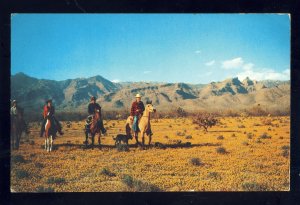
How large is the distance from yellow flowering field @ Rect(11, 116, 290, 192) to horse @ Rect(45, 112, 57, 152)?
146 mm

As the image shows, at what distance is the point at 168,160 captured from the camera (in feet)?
35.1

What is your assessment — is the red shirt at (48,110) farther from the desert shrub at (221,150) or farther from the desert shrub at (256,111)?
the desert shrub at (256,111)

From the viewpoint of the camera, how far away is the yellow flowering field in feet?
33.3

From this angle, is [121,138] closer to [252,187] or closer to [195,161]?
[195,161]

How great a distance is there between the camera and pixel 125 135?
10820mm

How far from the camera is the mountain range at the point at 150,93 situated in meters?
10.6

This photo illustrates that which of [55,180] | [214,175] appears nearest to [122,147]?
[55,180]

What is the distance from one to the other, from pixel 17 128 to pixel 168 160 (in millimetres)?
4472

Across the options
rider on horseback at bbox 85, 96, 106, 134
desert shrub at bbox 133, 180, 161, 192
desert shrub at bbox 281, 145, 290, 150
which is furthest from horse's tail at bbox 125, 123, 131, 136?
desert shrub at bbox 281, 145, 290, 150

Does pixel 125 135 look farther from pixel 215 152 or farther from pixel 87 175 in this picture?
pixel 215 152

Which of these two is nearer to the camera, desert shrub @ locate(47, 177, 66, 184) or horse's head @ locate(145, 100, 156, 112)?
desert shrub @ locate(47, 177, 66, 184)

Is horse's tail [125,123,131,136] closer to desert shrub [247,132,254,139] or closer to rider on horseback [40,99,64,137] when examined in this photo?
rider on horseback [40,99,64,137]
